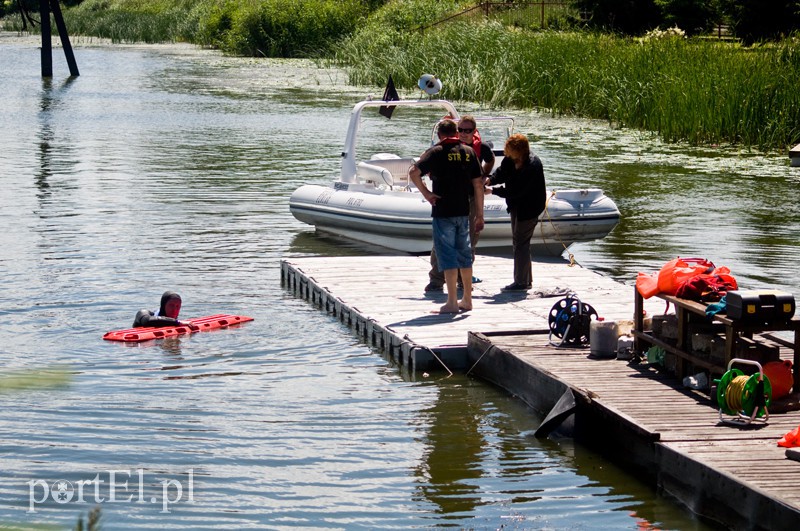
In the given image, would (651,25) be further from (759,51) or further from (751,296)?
(751,296)

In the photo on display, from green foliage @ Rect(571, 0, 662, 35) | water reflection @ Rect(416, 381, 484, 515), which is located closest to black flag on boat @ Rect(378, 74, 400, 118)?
water reflection @ Rect(416, 381, 484, 515)

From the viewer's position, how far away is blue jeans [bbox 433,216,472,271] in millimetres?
10289

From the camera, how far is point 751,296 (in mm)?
7371

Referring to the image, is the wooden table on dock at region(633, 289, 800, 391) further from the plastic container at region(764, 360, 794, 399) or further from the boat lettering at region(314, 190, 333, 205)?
the boat lettering at region(314, 190, 333, 205)

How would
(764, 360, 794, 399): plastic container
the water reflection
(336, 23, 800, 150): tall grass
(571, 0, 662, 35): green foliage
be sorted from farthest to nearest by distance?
1. (571, 0, 662, 35): green foliage
2. (336, 23, 800, 150): tall grass
3. (764, 360, 794, 399): plastic container
4. the water reflection

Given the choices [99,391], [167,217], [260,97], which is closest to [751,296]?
[99,391]

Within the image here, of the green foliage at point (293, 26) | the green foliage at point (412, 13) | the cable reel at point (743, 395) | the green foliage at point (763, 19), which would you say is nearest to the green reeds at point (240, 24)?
the green foliage at point (293, 26)

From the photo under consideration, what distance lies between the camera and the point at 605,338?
8.80 meters

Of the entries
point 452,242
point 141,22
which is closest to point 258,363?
point 452,242

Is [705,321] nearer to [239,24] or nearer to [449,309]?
[449,309]

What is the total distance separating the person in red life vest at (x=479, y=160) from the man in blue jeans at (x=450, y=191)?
0.37 metres

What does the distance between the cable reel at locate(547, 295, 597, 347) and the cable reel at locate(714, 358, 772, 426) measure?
1.87 m

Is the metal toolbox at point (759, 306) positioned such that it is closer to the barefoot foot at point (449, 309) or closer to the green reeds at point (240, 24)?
the barefoot foot at point (449, 309)

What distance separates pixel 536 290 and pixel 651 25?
31876 millimetres
